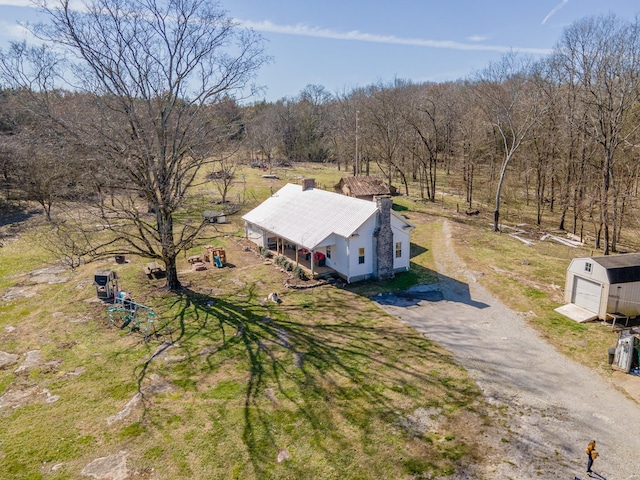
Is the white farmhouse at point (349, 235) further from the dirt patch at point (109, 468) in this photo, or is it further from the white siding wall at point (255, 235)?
the dirt patch at point (109, 468)

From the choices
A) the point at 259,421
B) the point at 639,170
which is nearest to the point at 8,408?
the point at 259,421

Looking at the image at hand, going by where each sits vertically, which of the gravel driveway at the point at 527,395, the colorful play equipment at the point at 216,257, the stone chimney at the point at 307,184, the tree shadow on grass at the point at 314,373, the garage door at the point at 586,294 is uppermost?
the stone chimney at the point at 307,184

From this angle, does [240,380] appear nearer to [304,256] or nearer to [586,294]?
[304,256]

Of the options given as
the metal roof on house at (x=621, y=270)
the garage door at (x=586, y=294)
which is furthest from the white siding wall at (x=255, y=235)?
the metal roof on house at (x=621, y=270)

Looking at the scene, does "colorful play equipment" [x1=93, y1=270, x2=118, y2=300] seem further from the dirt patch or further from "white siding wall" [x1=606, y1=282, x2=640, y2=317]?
"white siding wall" [x1=606, y1=282, x2=640, y2=317]

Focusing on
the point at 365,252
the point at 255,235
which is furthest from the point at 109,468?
the point at 255,235

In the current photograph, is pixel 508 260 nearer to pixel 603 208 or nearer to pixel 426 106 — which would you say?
pixel 603 208

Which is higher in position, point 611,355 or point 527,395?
point 611,355
